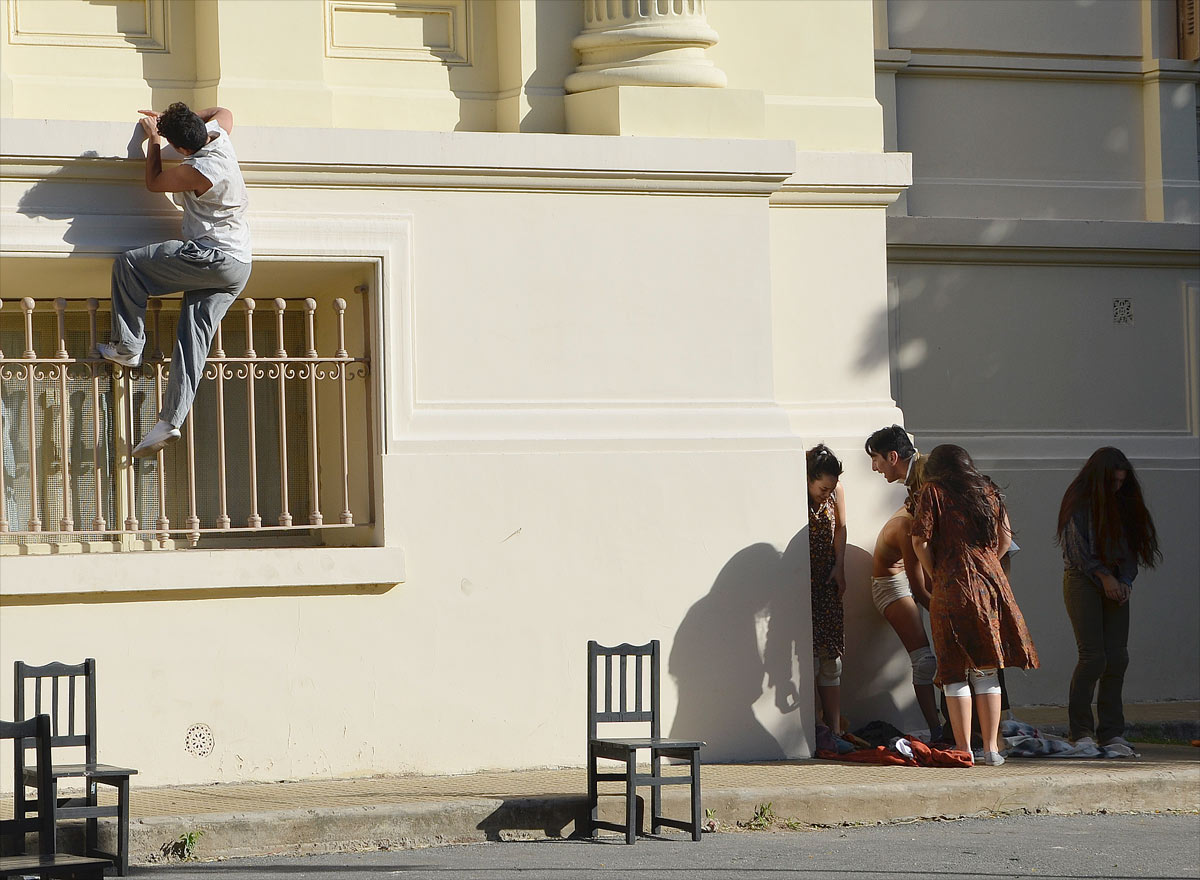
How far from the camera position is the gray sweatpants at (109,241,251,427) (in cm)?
804

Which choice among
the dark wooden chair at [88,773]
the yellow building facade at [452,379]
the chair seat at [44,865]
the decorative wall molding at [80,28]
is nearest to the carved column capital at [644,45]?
the yellow building facade at [452,379]

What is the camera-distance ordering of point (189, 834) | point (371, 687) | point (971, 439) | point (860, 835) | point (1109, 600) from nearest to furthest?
point (189, 834), point (860, 835), point (371, 687), point (1109, 600), point (971, 439)

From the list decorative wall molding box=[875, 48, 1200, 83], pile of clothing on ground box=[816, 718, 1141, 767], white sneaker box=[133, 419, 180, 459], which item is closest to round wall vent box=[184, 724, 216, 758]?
white sneaker box=[133, 419, 180, 459]

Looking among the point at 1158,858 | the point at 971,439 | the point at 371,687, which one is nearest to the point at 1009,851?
the point at 1158,858

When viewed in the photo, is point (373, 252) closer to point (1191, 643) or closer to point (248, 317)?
point (248, 317)

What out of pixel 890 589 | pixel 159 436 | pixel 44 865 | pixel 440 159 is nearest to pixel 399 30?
pixel 440 159

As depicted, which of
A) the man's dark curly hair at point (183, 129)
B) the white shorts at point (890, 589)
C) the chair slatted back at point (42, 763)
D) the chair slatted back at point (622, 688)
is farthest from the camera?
the white shorts at point (890, 589)

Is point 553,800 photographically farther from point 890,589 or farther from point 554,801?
point 890,589

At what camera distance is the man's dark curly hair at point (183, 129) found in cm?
790

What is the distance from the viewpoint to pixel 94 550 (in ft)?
28.9

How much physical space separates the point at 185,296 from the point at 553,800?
9.45 ft

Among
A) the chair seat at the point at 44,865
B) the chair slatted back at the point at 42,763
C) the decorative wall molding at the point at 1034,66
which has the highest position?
the decorative wall molding at the point at 1034,66

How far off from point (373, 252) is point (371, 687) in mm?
2076

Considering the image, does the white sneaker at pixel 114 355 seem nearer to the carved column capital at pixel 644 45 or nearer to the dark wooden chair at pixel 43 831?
the carved column capital at pixel 644 45
